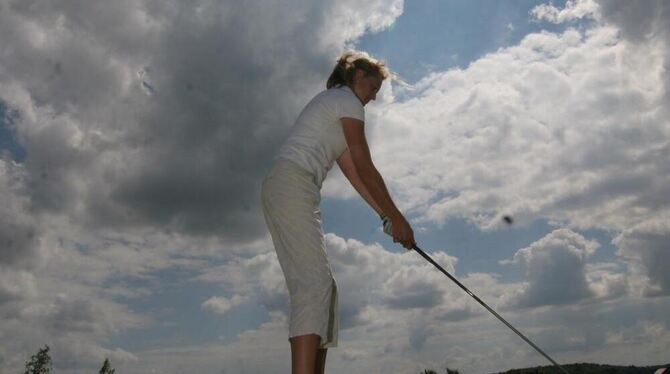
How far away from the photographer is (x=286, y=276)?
432 centimetres

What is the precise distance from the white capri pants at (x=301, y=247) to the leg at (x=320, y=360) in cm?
8

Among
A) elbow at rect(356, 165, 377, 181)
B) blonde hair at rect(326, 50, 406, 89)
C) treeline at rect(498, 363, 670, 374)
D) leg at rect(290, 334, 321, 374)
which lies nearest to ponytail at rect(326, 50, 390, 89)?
blonde hair at rect(326, 50, 406, 89)

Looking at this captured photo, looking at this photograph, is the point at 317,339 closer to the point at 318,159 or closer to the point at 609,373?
the point at 318,159

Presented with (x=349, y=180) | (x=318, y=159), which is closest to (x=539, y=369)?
(x=349, y=180)

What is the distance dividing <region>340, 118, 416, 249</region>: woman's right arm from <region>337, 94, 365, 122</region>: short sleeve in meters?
0.03

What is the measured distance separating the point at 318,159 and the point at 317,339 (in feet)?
4.77

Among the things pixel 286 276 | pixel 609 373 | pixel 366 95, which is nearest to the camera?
pixel 286 276

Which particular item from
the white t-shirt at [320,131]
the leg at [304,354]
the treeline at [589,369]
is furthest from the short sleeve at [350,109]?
the treeline at [589,369]

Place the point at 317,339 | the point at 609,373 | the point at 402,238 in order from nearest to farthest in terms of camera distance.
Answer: the point at 317,339 → the point at 402,238 → the point at 609,373

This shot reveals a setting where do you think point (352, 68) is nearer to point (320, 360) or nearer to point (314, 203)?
point (314, 203)

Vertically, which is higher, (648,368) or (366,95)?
(366,95)

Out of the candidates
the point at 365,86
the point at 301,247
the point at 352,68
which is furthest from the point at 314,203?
the point at 352,68

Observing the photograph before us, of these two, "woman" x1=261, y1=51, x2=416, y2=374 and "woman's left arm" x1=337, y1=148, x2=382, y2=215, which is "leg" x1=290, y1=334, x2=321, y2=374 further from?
"woman's left arm" x1=337, y1=148, x2=382, y2=215

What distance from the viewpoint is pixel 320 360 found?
4.30 meters
